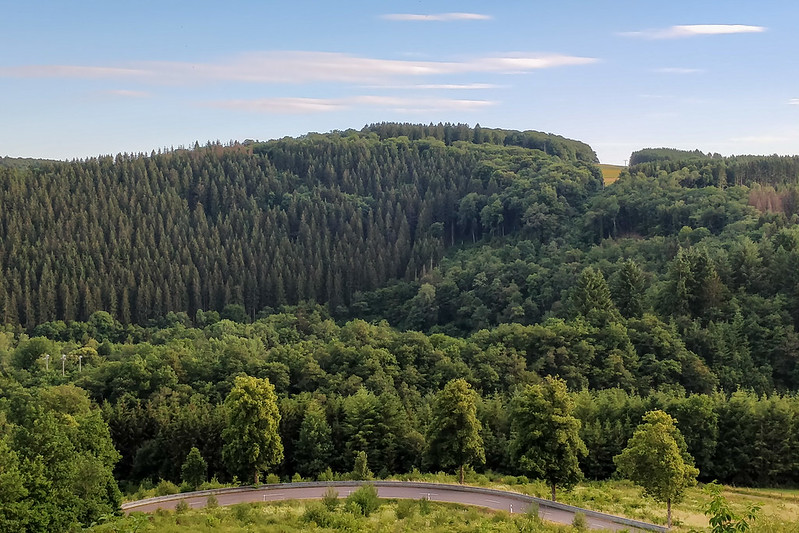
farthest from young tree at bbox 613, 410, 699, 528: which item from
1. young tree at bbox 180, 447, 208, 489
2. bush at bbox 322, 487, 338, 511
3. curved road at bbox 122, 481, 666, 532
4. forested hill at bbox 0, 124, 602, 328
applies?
forested hill at bbox 0, 124, 602, 328

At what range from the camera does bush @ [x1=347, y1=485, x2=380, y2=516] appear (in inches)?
1677

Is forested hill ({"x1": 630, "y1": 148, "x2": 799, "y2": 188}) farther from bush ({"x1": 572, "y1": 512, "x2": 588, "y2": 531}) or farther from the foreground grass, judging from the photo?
the foreground grass

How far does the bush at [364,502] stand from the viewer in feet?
140

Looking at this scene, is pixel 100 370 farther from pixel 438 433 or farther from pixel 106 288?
pixel 106 288

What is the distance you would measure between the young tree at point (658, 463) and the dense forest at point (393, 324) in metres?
8.67

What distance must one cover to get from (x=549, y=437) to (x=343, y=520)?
16.0 meters

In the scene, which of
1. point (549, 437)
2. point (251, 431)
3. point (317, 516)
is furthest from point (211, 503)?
point (549, 437)

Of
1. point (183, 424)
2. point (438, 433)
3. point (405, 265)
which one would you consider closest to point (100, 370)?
point (183, 424)

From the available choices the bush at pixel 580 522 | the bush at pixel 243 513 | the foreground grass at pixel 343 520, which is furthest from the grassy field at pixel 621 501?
the bush at pixel 580 522

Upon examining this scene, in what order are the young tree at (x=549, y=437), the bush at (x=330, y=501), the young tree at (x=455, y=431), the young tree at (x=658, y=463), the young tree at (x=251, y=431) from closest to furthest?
1. the bush at (x=330, y=501)
2. the young tree at (x=658, y=463)
3. the young tree at (x=549, y=437)
4. the young tree at (x=455, y=431)
5. the young tree at (x=251, y=431)

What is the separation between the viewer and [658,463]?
44.3 metres

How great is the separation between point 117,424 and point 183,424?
1070 centimetres

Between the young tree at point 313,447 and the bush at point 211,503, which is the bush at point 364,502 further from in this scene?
the young tree at point 313,447

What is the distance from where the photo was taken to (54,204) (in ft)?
602
